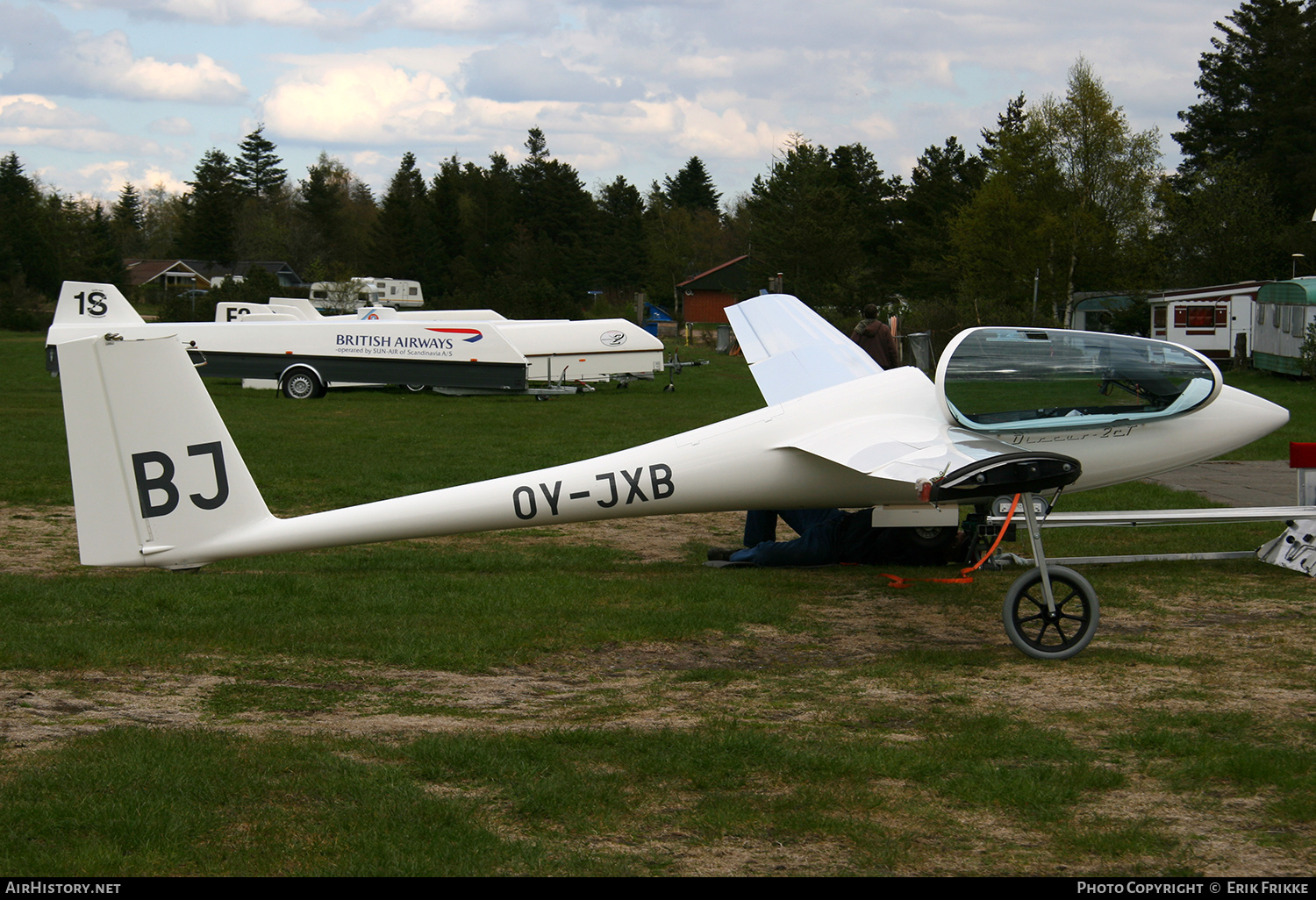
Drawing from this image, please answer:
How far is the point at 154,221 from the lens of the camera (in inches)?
5113

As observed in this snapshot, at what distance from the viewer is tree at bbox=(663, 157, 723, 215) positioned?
11969cm

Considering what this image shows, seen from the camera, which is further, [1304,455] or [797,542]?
[797,542]

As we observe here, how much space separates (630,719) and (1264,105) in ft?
210

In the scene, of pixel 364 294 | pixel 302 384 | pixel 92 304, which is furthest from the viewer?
pixel 364 294

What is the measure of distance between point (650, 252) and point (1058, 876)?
9060cm

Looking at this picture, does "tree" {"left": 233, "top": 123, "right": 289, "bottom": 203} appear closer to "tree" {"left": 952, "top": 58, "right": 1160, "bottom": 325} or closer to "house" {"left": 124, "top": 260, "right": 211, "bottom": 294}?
"house" {"left": 124, "top": 260, "right": 211, "bottom": 294}

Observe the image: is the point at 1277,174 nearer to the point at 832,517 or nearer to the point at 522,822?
the point at 832,517

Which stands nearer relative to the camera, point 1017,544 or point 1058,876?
point 1058,876

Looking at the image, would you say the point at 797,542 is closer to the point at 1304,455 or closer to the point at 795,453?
the point at 795,453

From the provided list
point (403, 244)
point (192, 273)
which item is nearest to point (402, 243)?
point (403, 244)

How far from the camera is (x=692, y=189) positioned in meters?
120

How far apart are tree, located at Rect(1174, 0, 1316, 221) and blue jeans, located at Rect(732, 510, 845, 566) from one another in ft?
158

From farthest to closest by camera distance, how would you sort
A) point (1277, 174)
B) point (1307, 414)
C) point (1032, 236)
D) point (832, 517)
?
point (1277, 174), point (1032, 236), point (1307, 414), point (832, 517)
